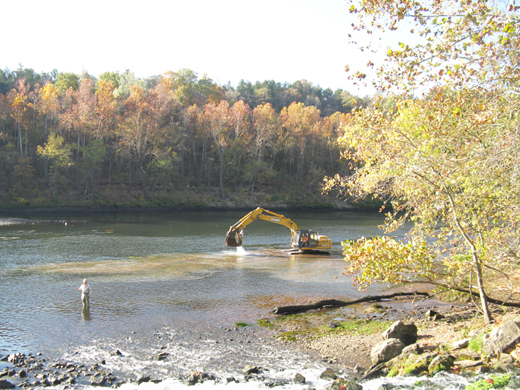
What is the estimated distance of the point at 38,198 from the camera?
209 feet

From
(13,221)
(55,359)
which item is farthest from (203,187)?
(55,359)

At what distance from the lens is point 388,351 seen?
11.1 meters

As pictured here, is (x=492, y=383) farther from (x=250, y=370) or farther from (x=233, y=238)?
(x=233, y=238)

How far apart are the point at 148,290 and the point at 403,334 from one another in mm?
12535

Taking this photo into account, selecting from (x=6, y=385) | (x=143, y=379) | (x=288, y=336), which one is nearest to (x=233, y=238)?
(x=288, y=336)

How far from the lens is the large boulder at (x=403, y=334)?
40.2 ft

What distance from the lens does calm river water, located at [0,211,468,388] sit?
1304 centimetres

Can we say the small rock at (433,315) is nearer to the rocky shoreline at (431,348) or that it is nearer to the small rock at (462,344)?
the rocky shoreline at (431,348)

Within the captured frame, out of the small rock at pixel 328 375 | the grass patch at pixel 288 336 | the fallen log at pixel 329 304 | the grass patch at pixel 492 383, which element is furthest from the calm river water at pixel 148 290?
the grass patch at pixel 492 383

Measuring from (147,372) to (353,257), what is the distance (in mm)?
6584

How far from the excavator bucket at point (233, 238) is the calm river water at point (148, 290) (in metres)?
0.97

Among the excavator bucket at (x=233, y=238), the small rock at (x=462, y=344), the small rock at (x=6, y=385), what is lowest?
the small rock at (x=6, y=385)

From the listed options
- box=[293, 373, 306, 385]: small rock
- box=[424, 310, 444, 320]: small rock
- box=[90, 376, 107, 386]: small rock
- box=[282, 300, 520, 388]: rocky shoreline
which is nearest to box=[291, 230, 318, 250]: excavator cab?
box=[424, 310, 444, 320]: small rock

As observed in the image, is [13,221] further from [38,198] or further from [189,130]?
[189,130]
